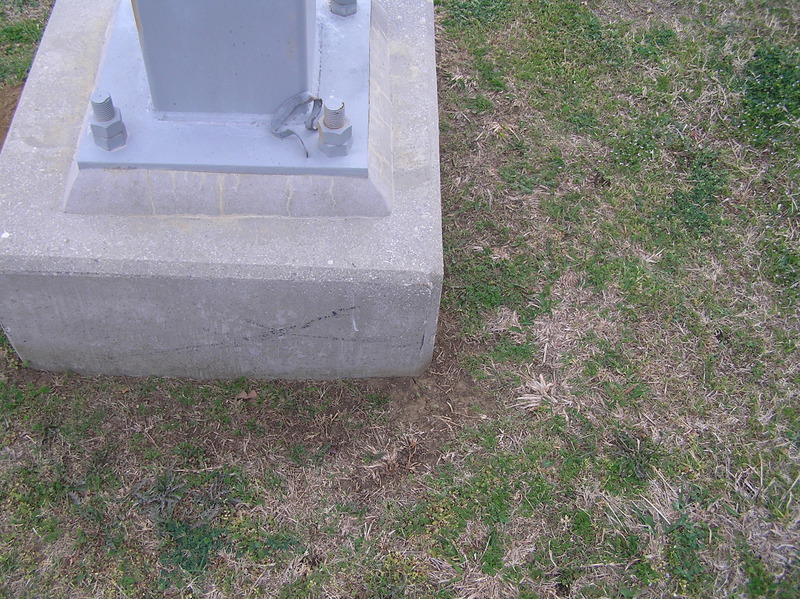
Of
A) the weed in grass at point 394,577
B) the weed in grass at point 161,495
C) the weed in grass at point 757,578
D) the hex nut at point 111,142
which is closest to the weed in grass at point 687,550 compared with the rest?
the weed in grass at point 757,578

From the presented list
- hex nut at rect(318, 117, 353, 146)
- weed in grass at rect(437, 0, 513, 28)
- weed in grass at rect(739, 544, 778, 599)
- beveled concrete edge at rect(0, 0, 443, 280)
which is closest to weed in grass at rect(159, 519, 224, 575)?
beveled concrete edge at rect(0, 0, 443, 280)

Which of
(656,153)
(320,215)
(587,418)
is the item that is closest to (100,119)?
(320,215)

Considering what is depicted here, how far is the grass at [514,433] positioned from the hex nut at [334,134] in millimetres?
1056

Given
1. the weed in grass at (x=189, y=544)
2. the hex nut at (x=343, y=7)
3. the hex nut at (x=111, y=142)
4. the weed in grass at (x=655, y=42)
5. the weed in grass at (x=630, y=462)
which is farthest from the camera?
the weed in grass at (x=655, y=42)

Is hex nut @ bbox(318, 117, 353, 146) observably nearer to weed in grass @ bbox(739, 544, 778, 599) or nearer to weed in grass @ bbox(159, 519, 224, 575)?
weed in grass @ bbox(159, 519, 224, 575)

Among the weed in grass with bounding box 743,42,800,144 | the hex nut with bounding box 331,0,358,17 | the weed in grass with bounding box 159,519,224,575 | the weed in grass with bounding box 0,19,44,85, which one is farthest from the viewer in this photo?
the weed in grass with bounding box 743,42,800,144

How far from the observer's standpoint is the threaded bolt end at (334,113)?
2457 mm

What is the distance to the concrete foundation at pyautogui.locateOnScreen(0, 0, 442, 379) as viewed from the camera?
8.32 ft

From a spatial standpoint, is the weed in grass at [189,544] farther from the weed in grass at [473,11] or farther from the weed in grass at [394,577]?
the weed in grass at [473,11]

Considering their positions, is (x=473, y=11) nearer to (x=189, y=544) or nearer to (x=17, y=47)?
(x=17, y=47)

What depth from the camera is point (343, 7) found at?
3.01 m

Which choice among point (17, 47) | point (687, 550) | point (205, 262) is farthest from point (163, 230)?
point (17, 47)

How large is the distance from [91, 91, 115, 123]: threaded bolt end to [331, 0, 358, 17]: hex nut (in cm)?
105

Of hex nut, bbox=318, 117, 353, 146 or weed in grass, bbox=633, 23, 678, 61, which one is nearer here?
hex nut, bbox=318, 117, 353, 146
